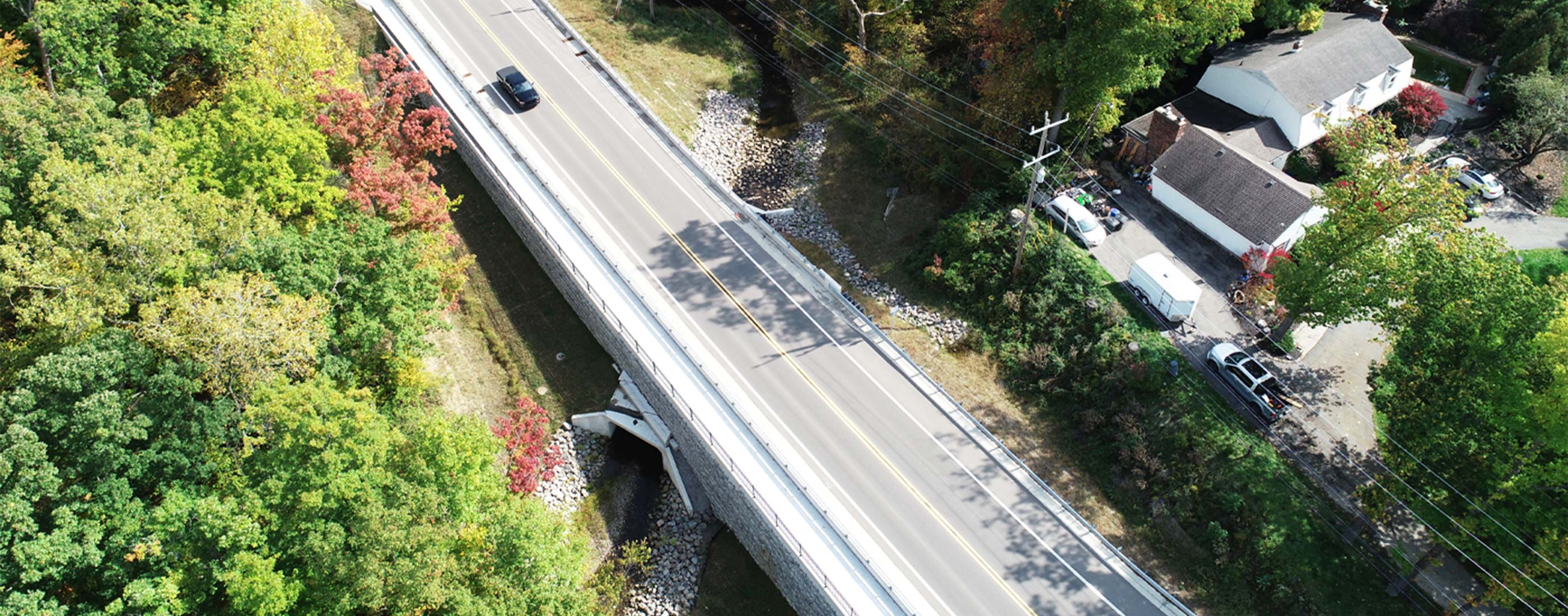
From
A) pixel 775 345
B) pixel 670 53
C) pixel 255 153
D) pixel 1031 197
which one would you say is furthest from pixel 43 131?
pixel 1031 197

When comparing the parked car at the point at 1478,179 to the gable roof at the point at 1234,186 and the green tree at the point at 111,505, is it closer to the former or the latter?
the gable roof at the point at 1234,186

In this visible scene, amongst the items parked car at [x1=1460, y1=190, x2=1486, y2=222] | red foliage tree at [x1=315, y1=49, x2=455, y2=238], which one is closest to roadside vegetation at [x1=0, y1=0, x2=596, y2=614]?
red foliage tree at [x1=315, y1=49, x2=455, y2=238]

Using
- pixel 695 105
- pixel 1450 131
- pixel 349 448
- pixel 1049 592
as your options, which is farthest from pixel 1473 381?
pixel 695 105

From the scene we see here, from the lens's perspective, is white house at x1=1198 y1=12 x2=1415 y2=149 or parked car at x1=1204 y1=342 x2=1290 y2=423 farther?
white house at x1=1198 y1=12 x2=1415 y2=149

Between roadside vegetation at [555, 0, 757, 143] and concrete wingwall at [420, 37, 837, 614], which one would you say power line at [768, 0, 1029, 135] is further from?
concrete wingwall at [420, 37, 837, 614]

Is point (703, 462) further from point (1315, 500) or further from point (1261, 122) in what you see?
point (1261, 122)

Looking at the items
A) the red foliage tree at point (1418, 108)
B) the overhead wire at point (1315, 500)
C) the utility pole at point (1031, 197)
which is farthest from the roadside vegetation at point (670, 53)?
the red foliage tree at point (1418, 108)
